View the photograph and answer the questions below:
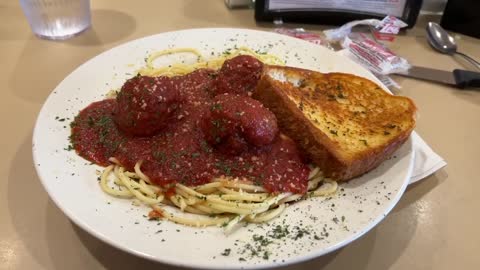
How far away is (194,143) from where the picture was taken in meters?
1.73

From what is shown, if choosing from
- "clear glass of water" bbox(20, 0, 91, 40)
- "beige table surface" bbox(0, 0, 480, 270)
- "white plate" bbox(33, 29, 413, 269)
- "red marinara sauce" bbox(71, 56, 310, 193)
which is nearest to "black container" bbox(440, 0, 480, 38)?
"beige table surface" bbox(0, 0, 480, 270)

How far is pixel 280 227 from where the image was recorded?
58.6 inches

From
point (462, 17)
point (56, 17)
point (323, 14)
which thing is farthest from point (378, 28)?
point (56, 17)

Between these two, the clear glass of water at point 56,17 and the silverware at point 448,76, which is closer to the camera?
the silverware at point 448,76

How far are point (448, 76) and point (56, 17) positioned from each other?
7.39 feet

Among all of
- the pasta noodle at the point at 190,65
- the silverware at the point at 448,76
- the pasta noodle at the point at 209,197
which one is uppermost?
the pasta noodle at the point at 190,65

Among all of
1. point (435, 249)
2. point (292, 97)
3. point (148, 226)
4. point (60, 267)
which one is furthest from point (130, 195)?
point (435, 249)

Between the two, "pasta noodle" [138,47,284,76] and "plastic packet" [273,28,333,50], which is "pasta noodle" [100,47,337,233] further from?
"plastic packet" [273,28,333,50]

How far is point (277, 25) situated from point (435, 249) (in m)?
1.74

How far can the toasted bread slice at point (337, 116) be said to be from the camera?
5.61ft

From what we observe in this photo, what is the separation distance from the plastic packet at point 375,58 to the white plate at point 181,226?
2.54 ft

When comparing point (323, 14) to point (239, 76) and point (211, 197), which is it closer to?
point (239, 76)

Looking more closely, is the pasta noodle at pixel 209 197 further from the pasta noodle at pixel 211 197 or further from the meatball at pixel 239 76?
the meatball at pixel 239 76

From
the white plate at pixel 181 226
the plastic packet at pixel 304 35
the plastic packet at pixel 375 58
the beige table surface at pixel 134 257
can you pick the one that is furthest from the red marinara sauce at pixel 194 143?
the plastic packet at pixel 304 35
